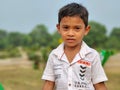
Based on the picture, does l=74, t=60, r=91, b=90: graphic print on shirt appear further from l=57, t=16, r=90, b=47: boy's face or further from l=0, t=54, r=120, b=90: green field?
l=0, t=54, r=120, b=90: green field

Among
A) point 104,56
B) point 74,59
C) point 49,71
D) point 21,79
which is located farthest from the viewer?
point 21,79

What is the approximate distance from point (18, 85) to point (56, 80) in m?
8.44

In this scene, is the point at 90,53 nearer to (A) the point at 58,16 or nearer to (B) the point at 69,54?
(B) the point at 69,54

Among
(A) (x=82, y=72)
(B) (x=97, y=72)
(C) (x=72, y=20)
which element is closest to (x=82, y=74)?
(A) (x=82, y=72)

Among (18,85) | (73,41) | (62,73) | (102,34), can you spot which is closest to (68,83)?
(62,73)

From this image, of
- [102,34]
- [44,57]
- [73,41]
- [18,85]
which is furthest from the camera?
[44,57]

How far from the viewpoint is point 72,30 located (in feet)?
13.3

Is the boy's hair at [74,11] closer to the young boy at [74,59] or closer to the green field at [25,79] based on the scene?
the young boy at [74,59]

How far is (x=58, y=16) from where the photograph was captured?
421 cm

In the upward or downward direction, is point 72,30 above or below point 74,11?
below

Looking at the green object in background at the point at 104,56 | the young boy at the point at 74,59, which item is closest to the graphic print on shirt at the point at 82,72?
the young boy at the point at 74,59

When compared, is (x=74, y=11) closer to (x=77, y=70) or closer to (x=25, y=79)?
(x=77, y=70)

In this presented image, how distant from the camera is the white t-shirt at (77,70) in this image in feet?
13.5

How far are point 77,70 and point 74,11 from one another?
54cm
